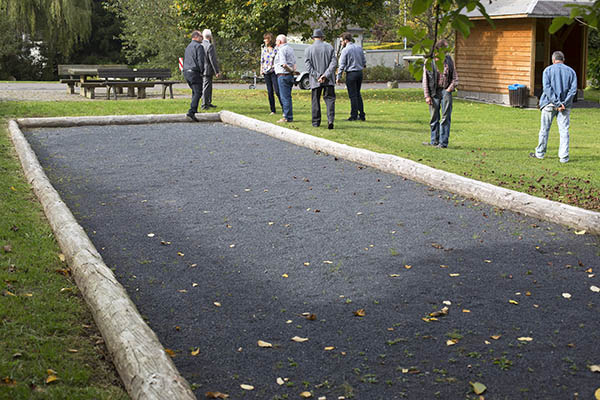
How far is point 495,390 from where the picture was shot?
410 centimetres

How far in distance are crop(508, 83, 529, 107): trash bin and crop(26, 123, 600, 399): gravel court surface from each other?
14.1 metres

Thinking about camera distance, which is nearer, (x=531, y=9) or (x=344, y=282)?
(x=344, y=282)

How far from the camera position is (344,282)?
597cm

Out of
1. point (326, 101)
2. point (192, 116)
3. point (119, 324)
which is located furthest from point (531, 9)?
point (119, 324)

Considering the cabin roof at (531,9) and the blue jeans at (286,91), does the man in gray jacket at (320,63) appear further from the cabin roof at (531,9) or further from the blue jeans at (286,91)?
the cabin roof at (531,9)

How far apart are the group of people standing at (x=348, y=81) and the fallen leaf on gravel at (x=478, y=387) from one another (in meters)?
5.38

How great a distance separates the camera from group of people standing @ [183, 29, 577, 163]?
11258 mm

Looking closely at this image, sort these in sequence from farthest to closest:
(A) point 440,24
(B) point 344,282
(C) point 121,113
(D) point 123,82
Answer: (D) point 123,82 → (C) point 121,113 → (B) point 344,282 → (A) point 440,24

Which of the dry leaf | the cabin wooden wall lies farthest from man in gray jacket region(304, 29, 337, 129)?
the dry leaf

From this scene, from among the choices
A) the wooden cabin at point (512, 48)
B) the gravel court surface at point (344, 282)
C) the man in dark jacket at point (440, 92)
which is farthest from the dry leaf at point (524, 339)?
the wooden cabin at point (512, 48)

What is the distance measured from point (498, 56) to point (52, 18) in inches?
964

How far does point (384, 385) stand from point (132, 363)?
145cm

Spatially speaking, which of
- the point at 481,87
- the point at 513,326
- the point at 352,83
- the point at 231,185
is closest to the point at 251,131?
the point at 352,83

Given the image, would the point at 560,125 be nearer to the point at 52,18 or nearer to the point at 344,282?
the point at 344,282
